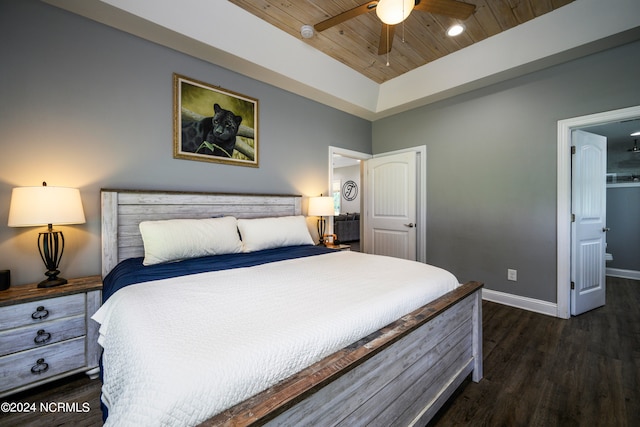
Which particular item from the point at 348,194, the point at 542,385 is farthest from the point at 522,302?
the point at 348,194

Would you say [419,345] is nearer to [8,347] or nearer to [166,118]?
[8,347]

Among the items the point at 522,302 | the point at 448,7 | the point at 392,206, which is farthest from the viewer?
the point at 392,206

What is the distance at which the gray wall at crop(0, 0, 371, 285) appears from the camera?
180cm

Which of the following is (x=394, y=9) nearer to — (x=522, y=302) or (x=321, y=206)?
(x=321, y=206)

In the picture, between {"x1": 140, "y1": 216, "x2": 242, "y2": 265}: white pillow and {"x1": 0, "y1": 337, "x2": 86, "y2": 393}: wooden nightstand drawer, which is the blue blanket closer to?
{"x1": 140, "y1": 216, "x2": 242, "y2": 265}: white pillow

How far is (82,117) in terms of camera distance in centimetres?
202

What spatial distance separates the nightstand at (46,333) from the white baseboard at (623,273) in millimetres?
6575

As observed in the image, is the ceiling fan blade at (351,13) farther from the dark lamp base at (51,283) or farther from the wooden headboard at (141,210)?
the dark lamp base at (51,283)

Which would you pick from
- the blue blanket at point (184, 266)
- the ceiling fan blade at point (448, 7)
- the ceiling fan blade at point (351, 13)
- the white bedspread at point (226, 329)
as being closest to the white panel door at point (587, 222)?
the ceiling fan blade at point (448, 7)

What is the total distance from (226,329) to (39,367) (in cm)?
163

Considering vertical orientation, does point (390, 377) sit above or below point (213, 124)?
below

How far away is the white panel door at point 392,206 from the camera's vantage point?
372 cm

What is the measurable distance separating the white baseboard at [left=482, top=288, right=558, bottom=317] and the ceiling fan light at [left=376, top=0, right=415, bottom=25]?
9.92ft

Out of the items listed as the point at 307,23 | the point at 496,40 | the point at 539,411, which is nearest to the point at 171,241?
the point at 307,23
